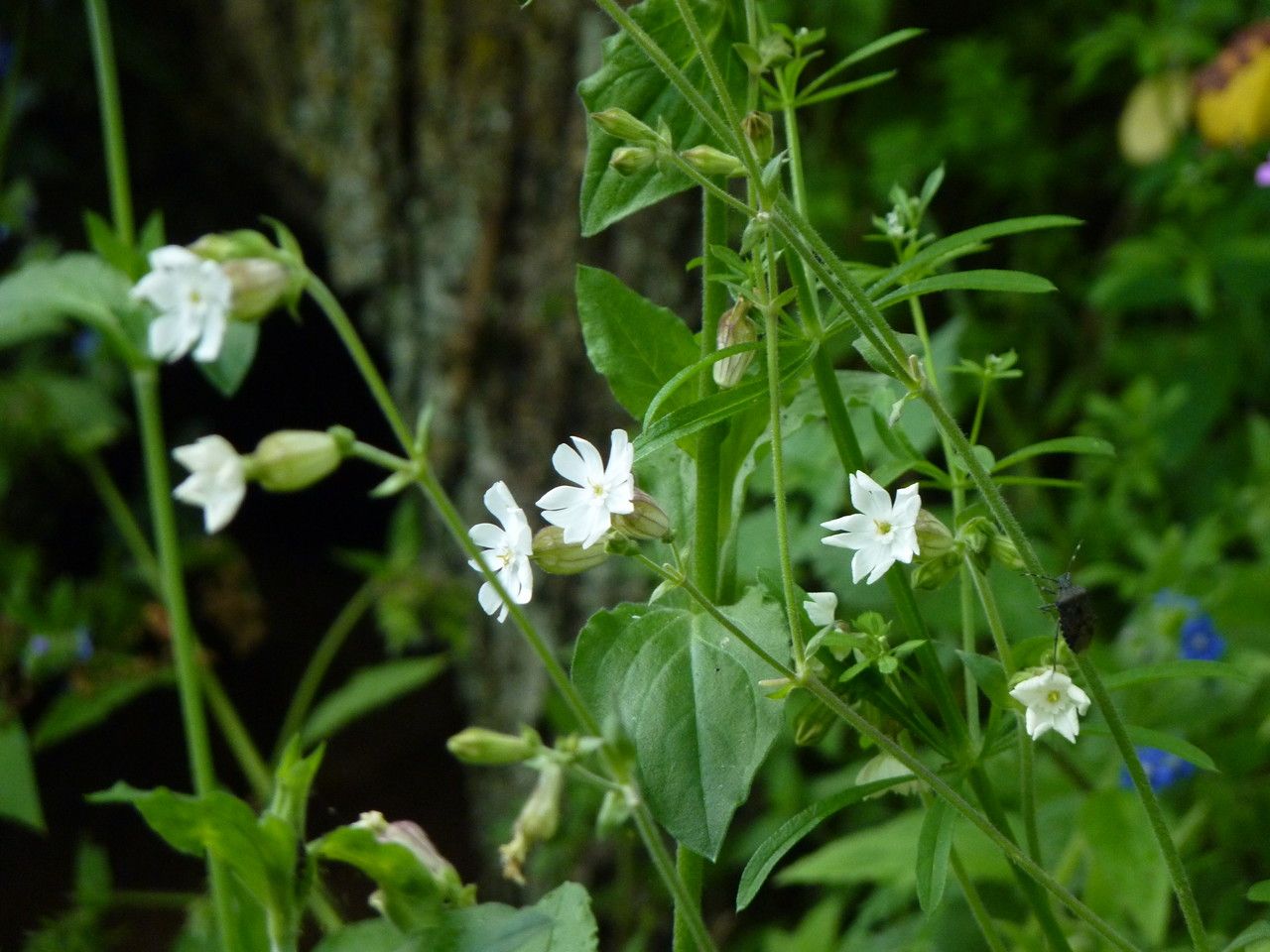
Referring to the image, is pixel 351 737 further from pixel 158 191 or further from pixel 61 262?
pixel 61 262

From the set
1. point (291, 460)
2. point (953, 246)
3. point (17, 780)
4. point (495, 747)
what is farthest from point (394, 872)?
point (17, 780)

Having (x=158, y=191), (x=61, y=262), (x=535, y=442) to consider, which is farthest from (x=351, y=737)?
(x=61, y=262)

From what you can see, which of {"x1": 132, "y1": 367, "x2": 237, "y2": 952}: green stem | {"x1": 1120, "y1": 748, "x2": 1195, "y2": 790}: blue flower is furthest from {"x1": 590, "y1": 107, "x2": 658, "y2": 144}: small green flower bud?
{"x1": 1120, "y1": 748, "x2": 1195, "y2": 790}: blue flower

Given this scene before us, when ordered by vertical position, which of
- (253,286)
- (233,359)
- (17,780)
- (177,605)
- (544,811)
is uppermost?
(253,286)

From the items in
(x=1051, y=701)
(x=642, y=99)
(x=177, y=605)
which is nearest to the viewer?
(x=1051, y=701)

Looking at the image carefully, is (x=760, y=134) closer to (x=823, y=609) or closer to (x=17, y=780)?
(x=823, y=609)

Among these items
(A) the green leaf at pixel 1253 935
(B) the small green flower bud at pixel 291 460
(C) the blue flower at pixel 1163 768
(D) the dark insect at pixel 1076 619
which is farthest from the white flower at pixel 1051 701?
(C) the blue flower at pixel 1163 768

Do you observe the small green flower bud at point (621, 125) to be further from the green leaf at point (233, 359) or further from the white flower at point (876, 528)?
the green leaf at point (233, 359)
